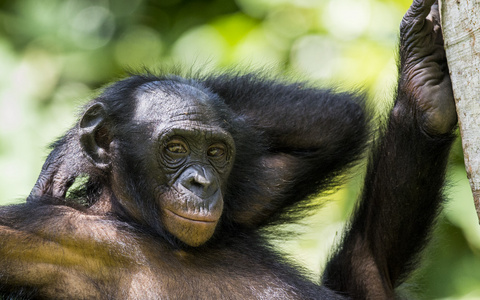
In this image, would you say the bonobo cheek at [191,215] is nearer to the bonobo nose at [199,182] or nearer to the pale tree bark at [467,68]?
the bonobo nose at [199,182]

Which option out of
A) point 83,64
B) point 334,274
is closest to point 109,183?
point 334,274

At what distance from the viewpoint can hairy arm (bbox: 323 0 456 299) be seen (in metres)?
2.95

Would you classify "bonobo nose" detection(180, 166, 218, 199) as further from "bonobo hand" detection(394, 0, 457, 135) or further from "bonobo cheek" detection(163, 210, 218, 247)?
"bonobo hand" detection(394, 0, 457, 135)

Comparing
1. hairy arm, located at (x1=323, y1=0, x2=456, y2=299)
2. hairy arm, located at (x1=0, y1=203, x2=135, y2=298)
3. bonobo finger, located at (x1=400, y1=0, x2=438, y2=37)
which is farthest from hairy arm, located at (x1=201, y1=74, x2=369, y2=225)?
hairy arm, located at (x1=0, y1=203, x2=135, y2=298)

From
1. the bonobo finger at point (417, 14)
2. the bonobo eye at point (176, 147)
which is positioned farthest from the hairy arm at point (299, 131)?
the bonobo finger at point (417, 14)

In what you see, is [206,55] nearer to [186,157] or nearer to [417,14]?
[186,157]

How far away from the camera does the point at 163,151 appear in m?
3.13

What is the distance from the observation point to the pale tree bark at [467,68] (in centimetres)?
231

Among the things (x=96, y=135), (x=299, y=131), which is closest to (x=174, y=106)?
(x=96, y=135)

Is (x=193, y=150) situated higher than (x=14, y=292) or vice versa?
(x=193, y=150)

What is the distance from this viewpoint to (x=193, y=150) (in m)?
3.13

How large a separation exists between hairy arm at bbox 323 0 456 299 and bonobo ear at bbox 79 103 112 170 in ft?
4.75

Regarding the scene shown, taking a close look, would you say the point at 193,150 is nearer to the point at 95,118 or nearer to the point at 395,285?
the point at 95,118

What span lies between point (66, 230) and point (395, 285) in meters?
1.89
